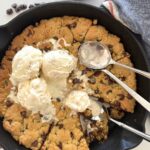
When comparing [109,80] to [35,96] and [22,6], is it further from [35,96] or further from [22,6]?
[22,6]

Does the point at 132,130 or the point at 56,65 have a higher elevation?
the point at 56,65

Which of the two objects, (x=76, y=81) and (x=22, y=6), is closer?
(x=76, y=81)

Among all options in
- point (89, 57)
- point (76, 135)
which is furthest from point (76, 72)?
point (76, 135)

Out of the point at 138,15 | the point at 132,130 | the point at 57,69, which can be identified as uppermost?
the point at 138,15

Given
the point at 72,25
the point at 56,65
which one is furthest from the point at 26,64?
the point at 72,25

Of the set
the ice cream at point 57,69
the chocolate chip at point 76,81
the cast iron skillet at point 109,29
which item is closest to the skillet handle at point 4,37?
the cast iron skillet at point 109,29

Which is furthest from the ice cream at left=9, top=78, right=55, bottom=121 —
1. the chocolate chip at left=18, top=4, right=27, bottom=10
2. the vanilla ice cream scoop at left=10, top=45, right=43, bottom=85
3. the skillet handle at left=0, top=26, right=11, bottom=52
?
the chocolate chip at left=18, top=4, right=27, bottom=10
